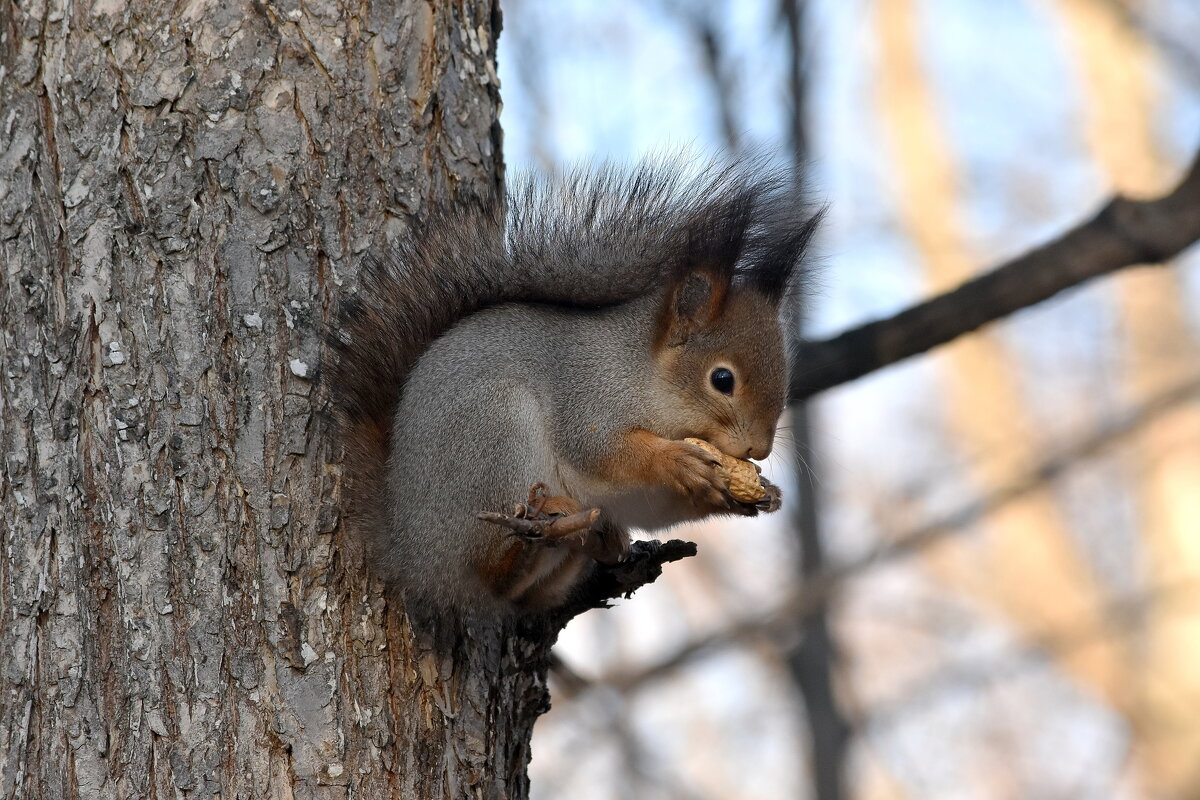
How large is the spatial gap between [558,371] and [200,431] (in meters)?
0.52

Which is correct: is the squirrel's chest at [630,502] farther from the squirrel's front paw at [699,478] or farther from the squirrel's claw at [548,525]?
the squirrel's claw at [548,525]

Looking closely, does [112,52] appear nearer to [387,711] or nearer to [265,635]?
[265,635]

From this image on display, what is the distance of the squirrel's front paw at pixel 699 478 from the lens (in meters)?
1.71

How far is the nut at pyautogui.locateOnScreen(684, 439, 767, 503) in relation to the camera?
172 centimetres

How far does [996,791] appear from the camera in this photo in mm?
8750

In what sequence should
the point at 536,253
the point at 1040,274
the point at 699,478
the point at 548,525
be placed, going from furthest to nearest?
the point at 1040,274 < the point at 536,253 < the point at 699,478 < the point at 548,525

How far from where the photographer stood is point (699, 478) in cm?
172

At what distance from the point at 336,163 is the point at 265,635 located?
2.25 ft

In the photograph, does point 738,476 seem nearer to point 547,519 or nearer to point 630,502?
point 630,502

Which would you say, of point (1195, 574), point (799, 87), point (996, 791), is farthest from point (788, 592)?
point (996, 791)

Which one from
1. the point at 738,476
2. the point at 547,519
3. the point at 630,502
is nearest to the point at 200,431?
the point at 547,519

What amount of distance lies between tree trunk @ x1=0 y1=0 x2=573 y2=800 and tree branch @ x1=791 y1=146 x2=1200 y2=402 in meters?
0.89

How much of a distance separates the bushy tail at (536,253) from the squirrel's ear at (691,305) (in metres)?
0.03

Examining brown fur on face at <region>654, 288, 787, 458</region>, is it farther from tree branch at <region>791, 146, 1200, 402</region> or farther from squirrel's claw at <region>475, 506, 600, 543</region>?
squirrel's claw at <region>475, 506, 600, 543</region>
